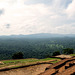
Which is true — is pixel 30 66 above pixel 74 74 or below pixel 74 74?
below

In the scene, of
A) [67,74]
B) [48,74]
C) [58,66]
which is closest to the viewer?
[67,74]

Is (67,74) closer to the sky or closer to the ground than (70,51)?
closer to the sky

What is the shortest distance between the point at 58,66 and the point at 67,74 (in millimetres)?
6446

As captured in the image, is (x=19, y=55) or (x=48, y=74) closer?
(x=48, y=74)

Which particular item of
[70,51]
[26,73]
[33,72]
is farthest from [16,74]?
[70,51]

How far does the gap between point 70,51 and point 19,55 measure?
88.2 ft

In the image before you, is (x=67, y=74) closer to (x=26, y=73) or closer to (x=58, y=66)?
(x=58, y=66)

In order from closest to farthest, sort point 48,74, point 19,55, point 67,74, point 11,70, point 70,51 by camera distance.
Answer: point 67,74 → point 48,74 → point 11,70 → point 19,55 → point 70,51

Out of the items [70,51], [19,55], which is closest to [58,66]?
[19,55]

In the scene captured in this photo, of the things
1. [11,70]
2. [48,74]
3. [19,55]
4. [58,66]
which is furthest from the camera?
[19,55]

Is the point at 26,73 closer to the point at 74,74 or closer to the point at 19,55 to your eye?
the point at 74,74

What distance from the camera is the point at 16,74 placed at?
58.2ft

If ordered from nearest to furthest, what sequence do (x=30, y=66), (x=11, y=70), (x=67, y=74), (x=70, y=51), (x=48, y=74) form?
(x=67, y=74) → (x=48, y=74) → (x=11, y=70) → (x=30, y=66) → (x=70, y=51)

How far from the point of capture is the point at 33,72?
60.5ft
